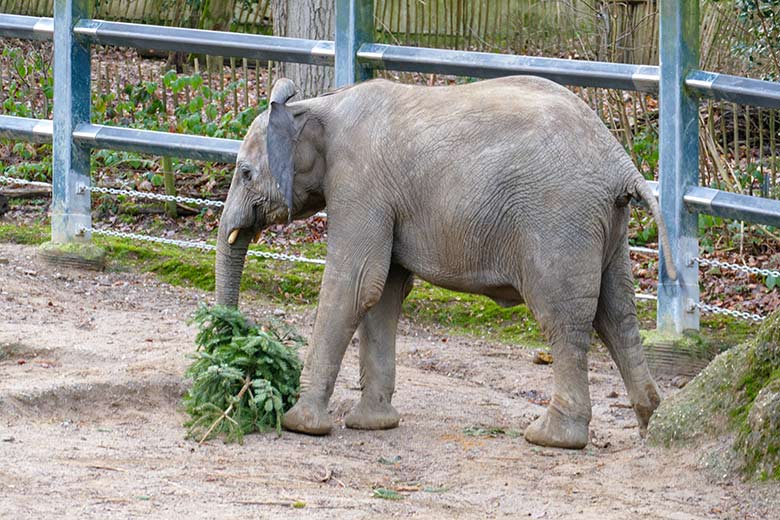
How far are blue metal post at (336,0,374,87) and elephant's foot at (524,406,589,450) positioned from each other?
3.13 meters

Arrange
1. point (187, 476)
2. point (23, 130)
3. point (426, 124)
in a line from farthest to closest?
point (23, 130), point (426, 124), point (187, 476)

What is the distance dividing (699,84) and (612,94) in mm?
2418

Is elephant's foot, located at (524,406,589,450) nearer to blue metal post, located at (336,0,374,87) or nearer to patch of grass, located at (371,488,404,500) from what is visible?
patch of grass, located at (371,488,404,500)

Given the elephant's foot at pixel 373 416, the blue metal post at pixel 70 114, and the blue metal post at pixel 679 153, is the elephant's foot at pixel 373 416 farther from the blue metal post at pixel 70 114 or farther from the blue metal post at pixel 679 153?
the blue metal post at pixel 70 114

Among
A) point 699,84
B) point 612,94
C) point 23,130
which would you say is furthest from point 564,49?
point 23,130

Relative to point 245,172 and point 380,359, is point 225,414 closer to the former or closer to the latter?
point 380,359

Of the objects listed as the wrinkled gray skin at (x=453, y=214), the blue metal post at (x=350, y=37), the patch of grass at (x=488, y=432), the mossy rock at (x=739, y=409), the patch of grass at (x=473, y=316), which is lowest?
the patch of grass at (x=473, y=316)

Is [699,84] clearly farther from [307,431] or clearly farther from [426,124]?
[307,431]

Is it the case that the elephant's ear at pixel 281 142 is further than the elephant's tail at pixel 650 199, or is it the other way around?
the elephant's ear at pixel 281 142

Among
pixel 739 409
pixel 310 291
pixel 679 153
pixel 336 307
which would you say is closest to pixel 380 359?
pixel 336 307

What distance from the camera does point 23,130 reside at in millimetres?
10336

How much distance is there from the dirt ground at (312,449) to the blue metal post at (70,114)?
1.14 m

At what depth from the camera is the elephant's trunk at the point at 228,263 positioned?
709cm

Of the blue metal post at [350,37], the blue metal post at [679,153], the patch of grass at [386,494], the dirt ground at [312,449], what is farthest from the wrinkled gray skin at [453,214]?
the blue metal post at [350,37]
